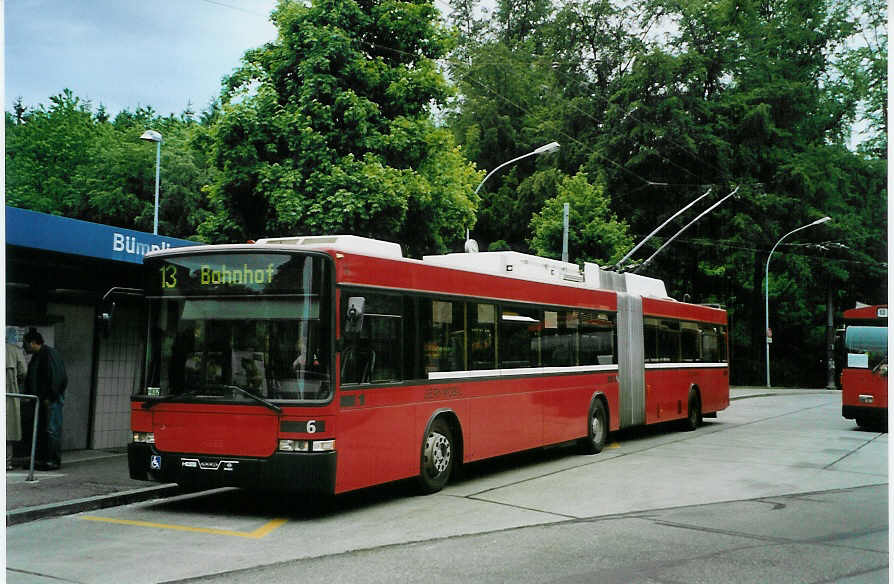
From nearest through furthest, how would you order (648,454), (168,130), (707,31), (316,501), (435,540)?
(435,540), (316,501), (648,454), (707,31), (168,130)

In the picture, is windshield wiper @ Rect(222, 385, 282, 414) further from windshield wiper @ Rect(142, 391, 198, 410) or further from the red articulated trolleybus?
windshield wiper @ Rect(142, 391, 198, 410)

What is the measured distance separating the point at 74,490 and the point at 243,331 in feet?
9.86

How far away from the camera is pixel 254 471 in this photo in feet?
29.5

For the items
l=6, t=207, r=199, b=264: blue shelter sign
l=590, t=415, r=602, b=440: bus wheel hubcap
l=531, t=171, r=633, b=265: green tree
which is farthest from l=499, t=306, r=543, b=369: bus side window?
l=531, t=171, r=633, b=265: green tree

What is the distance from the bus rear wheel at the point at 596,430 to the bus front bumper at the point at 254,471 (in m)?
7.34

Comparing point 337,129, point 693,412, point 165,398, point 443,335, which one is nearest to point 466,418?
point 443,335

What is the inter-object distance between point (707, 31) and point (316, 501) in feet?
117

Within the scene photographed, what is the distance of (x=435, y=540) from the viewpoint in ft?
26.5

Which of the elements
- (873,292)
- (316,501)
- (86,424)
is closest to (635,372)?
(316,501)

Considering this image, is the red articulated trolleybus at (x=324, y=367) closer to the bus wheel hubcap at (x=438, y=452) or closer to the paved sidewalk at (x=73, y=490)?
the bus wheel hubcap at (x=438, y=452)

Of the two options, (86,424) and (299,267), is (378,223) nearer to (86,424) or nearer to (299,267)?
(86,424)

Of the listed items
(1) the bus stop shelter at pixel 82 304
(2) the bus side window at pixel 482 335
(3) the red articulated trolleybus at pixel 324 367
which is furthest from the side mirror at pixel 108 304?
(2) the bus side window at pixel 482 335

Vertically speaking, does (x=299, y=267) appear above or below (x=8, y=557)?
above

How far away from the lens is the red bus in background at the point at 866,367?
66.2ft
